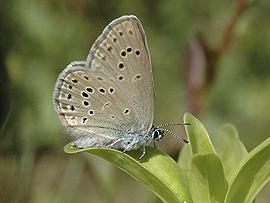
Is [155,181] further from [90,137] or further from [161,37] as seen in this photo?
[161,37]

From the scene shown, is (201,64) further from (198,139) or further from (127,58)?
(198,139)

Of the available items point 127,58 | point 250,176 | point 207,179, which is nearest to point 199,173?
point 207,179

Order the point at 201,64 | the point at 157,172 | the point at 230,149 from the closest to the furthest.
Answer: the point at 157,172
the point at 230,149
the point at 201,64

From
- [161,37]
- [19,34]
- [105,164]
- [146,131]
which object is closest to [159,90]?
[161,37]

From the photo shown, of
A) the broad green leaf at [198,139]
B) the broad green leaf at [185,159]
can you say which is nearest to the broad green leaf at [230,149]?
the broad green leaf at [185,159]

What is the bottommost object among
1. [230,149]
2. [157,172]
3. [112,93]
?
[230,149]

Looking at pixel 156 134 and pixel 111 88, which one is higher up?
pixel 111 88

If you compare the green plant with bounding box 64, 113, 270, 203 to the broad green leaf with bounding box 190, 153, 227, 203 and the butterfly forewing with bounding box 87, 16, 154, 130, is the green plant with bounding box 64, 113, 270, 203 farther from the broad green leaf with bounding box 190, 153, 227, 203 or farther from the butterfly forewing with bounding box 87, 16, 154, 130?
the butterfly forewing with bounding box 87, 16, 154, 130
